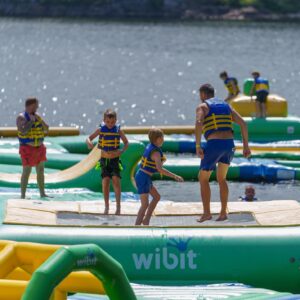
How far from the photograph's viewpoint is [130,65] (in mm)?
51219

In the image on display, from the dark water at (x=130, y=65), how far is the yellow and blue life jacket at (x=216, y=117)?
58.1 ft

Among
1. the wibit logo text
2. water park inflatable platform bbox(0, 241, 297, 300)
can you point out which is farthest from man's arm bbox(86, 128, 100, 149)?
water park inflatable platform bbox(0, 241, 297, 300)

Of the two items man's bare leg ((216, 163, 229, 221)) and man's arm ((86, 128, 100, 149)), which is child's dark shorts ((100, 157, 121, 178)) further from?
man's bare leg ((216, 163, 229, 221))

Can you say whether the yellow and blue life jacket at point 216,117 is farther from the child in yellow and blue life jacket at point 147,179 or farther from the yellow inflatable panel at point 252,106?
the yellow inflatable panel at point 252,106

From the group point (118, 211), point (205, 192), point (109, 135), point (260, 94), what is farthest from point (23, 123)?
point (260, 94)

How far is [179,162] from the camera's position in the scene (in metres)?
19.4

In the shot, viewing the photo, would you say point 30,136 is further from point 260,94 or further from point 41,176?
point 260,94

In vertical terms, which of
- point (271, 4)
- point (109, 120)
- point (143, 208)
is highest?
point (271, 4)

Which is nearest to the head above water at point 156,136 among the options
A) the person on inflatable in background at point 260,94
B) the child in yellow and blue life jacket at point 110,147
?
the child in yellow and blue life jacket at point 110,147

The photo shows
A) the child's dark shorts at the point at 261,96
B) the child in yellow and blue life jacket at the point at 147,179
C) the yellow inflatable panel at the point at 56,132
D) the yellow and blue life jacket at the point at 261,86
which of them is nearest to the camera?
the child in yellow and blue life jacket at the point at 147,179

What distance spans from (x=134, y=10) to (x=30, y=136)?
83.2 metres

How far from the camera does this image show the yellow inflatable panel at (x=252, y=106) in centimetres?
2420

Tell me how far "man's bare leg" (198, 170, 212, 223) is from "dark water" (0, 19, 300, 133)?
17.6 meters

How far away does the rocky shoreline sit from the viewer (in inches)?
3770
